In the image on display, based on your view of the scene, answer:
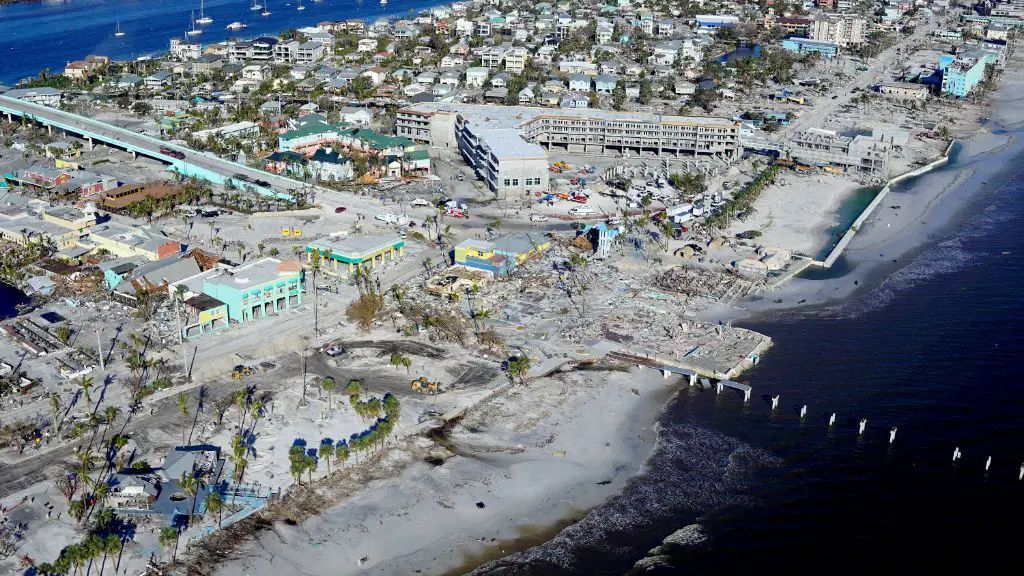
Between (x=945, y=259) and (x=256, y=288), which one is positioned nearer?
(x=256, y=288)

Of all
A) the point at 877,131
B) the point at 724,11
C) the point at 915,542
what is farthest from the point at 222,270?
the point at 724,11

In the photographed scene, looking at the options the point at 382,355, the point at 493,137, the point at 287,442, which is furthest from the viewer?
the point at 493,137

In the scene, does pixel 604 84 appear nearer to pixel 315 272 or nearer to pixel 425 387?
pixel 315 272

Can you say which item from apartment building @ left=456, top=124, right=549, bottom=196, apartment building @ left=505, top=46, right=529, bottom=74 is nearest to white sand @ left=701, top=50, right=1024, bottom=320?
apartment building @ left=456, top=124, right=549, bottom=196

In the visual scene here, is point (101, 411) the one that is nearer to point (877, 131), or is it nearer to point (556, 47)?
point (877, 131)

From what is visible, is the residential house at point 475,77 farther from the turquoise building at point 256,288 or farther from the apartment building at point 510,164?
the turquoise building at point 256,288

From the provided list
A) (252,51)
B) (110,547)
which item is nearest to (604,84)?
(252,51)
